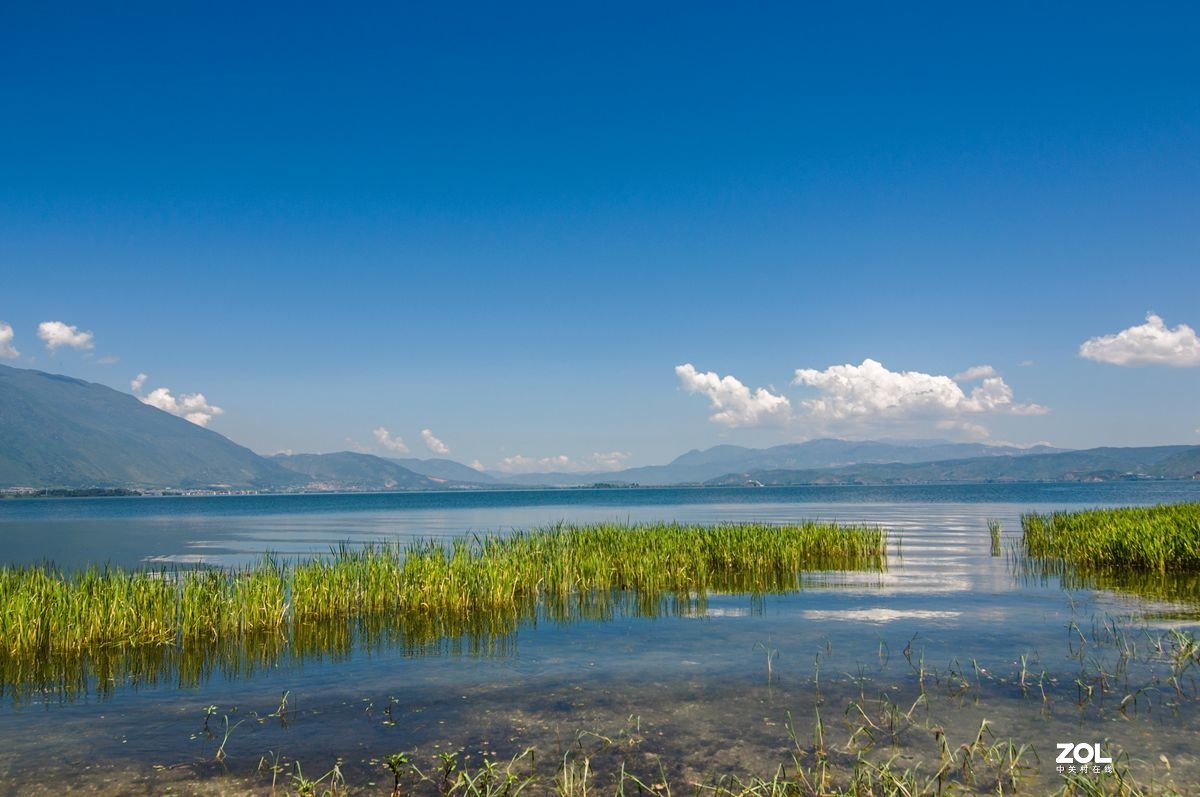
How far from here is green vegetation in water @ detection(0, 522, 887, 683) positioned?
51.2 ft

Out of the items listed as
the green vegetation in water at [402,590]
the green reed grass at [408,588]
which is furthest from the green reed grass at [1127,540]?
the green reed grass at [408,588]

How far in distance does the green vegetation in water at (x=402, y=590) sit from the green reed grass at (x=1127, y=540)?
291 inches

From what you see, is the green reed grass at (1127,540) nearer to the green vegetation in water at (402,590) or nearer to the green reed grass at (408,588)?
the green vegetation in water at (402,590)

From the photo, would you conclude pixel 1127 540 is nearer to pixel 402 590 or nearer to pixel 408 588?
pixel 408 588

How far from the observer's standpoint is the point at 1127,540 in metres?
26.7

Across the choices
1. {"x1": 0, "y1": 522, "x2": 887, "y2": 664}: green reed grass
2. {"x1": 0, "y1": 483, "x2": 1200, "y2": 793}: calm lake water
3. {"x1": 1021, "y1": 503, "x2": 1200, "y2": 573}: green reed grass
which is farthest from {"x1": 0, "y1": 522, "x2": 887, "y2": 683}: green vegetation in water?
{"x1": 1021, "y1": 503, "x2": 1200, "y2": 573}: green reed grass

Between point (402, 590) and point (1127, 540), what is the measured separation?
79.6 feet

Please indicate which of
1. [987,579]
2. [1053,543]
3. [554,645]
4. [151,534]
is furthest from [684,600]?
[151,534]

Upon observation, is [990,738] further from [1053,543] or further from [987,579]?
[1053,543]

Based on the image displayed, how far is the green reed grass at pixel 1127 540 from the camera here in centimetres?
2519

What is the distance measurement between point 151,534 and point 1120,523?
60.5 metres

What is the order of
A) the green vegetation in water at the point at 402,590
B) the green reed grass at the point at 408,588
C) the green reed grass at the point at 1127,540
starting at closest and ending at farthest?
the green vegetation in water at the point at 402,590, the green reed grass at the point at 408,588, the green reed grass at the point at 1127,540

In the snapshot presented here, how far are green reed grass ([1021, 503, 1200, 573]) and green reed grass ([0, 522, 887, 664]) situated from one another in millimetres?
7590

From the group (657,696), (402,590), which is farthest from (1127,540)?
(402,590)
